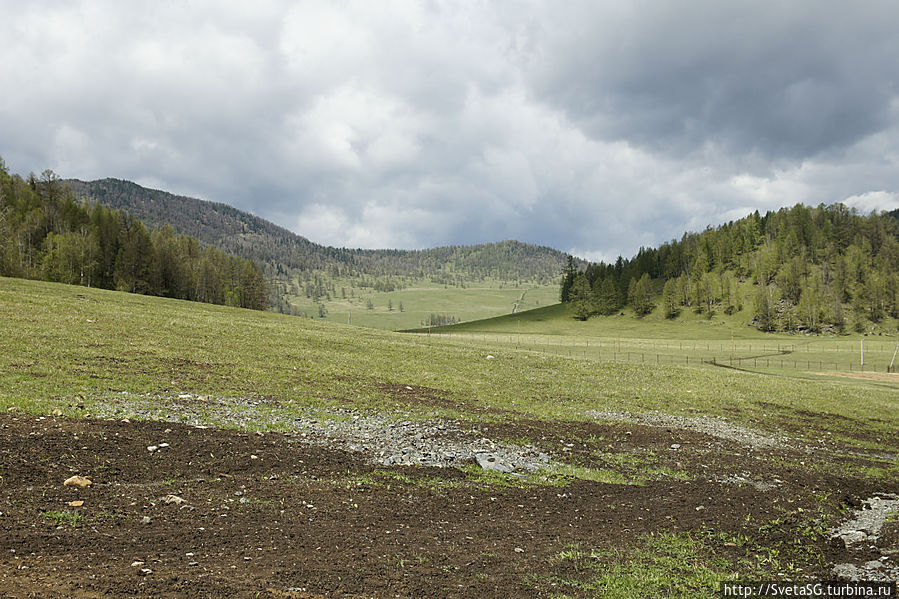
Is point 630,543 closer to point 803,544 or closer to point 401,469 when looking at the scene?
point 803,544

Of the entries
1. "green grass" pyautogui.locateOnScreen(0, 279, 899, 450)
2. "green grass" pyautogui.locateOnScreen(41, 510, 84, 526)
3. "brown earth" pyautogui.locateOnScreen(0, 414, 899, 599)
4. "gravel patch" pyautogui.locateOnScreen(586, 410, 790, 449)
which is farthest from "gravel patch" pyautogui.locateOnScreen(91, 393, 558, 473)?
"gravel patch" pyautogui.locateOnScreen(586, 410, 790, 449)

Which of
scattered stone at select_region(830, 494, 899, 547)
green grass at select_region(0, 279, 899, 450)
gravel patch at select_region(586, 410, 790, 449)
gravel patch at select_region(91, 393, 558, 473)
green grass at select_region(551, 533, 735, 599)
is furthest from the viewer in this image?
gravel patch at select_region(586, 410, 790, 449)

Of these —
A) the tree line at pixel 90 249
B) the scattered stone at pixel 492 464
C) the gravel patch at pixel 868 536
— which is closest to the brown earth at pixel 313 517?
the gravel patch at pixel 868 536

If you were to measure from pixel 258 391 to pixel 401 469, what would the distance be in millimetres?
10724

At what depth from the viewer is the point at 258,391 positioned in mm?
21312

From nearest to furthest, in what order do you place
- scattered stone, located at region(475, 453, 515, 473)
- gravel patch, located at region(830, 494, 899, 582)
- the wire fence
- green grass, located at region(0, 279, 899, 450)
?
gravel patch, located at region(830, 494, 899, 582) < scattered stone, located at region(475, 453, 515, 473) < green grass, located at region(0, 279, 899, 450) < the wire fence

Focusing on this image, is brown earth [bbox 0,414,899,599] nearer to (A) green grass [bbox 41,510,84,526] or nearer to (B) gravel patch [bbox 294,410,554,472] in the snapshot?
(A) green grass [bbox 41,510,84,526]

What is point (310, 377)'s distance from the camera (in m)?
26.1

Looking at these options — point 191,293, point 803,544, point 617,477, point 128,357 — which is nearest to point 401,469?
point 617,477

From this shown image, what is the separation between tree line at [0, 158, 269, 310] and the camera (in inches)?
3428

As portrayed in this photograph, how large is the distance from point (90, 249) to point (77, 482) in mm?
107106

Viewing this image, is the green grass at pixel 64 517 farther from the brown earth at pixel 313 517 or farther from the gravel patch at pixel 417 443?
the gravel patch at pixel 417 443

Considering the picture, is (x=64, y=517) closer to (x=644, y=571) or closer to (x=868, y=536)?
(x=644, y=571)

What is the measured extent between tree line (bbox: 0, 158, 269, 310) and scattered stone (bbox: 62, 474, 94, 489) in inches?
3258
